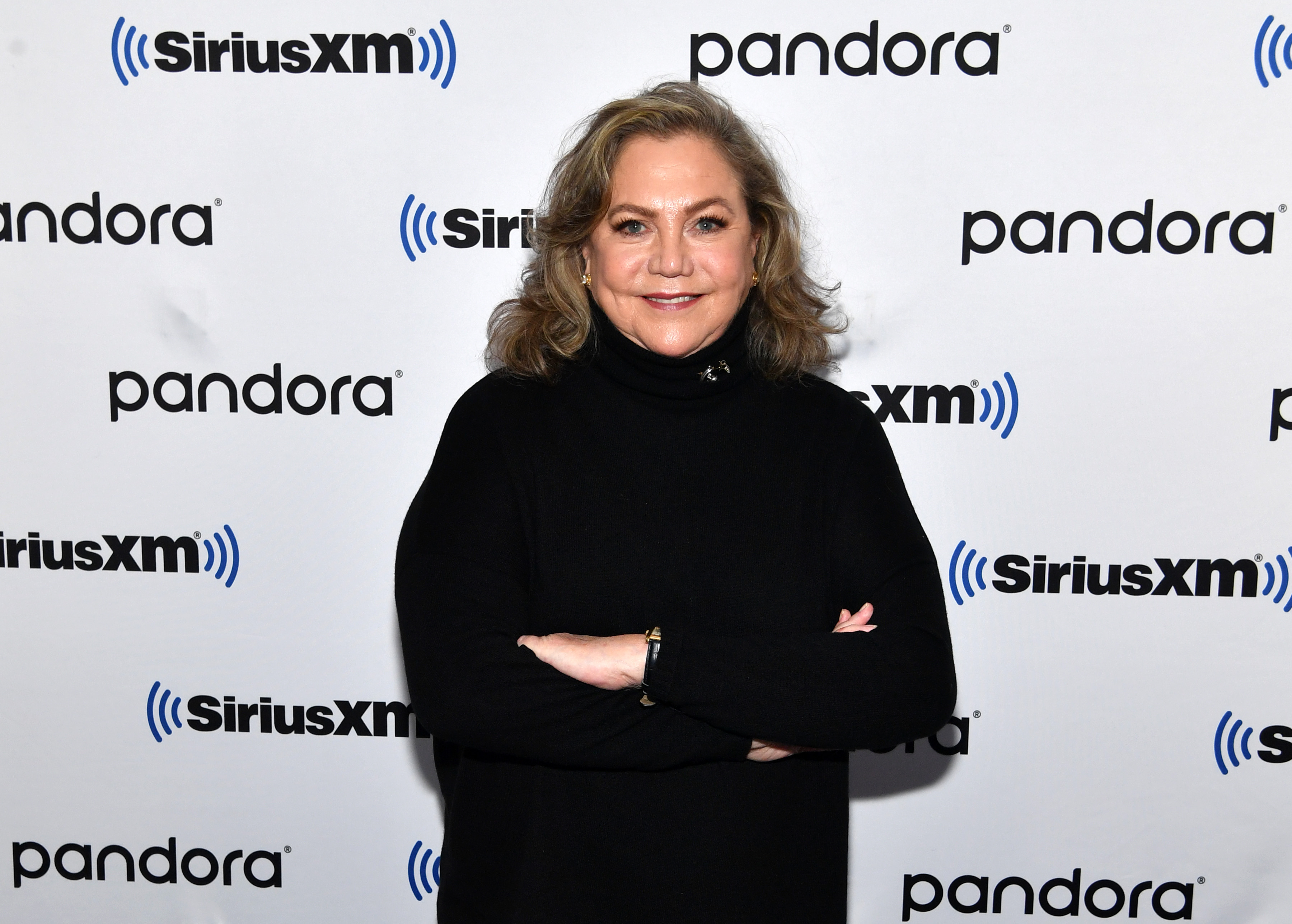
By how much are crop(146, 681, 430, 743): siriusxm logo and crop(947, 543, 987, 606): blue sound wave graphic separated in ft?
4.03

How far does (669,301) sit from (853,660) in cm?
61

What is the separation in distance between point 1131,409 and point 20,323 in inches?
92.8

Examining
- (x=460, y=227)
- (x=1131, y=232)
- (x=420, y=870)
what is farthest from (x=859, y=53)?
(x=420, y=870)

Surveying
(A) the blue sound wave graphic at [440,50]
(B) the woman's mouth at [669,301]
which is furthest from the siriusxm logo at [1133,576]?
(A) the blue sound wave graphic at [440,50]

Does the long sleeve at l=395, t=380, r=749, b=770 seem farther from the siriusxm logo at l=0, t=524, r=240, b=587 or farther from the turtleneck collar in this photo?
the siriusxm logo at l=0, t=524, r=240, b=587

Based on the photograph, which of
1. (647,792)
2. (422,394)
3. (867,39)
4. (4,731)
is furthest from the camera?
(4,731)

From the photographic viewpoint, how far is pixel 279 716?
2451 millimetres

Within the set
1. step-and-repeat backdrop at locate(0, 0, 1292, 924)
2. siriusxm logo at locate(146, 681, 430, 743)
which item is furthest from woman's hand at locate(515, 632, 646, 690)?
siriusxm logo at locate(146, 681, 430, 743)

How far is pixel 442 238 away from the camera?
7.45 feet

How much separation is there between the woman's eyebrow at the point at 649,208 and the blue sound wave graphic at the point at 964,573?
103 centimetres

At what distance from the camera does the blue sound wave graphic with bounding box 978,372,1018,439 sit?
2.27m

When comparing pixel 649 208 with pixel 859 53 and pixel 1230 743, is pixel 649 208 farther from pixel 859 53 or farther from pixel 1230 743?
pixel 1230 743

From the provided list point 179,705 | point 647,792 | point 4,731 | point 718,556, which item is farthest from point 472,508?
point 4,731

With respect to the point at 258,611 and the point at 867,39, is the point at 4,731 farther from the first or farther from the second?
the point at 867,39
